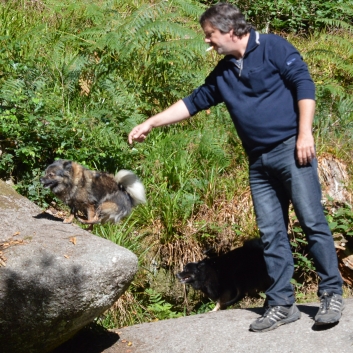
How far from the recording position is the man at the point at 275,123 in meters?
4.68

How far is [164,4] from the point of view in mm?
9906

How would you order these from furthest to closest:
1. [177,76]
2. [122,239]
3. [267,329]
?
1. [177,76]
2. [122,239]
3. [267,329]

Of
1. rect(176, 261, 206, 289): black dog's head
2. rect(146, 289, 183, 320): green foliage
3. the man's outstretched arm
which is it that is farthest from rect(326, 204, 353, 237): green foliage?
the man's outstretched arm

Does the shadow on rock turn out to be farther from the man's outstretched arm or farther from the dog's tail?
the man's outstretched arm

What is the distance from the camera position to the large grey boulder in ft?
15.0

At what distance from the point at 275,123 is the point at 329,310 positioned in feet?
5.03

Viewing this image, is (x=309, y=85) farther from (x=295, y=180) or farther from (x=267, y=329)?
(x=267, y=329)

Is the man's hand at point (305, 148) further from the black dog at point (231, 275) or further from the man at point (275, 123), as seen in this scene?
the black dog at point (231, 275)

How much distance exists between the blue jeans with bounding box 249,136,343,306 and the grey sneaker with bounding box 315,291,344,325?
5cm

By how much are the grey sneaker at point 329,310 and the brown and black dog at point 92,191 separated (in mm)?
2346

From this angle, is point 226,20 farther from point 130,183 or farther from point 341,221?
point 341,221

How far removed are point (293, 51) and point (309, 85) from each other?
299 millimetres

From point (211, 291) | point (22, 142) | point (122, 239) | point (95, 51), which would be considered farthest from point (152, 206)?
point (95, 51)

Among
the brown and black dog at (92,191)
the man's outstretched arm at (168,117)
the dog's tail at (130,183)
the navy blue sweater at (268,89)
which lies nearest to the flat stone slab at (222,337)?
the brown and black dog at (92,191)
